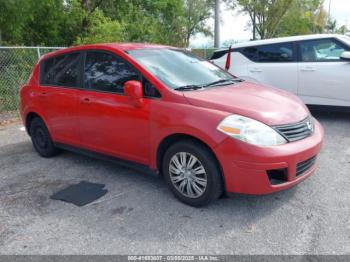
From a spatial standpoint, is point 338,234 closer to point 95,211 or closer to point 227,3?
point 95,211

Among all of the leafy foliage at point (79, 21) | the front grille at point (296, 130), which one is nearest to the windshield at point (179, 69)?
the front grille at point (296, 130)

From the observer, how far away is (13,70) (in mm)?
8820

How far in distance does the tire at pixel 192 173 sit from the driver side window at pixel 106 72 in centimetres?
101

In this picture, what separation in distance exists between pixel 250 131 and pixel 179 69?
4.53 ft

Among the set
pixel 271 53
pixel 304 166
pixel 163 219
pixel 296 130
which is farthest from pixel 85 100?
pixel 271 53

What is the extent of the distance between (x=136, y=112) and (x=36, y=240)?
5.33 ft

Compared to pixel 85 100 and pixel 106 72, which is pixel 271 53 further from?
pixel 85 100

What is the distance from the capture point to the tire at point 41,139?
5379mm

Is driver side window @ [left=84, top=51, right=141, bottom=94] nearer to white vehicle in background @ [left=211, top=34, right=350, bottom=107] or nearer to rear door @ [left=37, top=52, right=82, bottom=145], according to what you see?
rear door @ [left=37, top=52, right=82, bottom=145]

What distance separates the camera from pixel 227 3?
27.3m

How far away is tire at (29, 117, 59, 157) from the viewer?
538cm

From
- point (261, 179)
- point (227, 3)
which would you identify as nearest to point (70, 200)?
point (261, 179)

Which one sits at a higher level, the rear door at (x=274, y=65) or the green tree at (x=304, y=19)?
the green tree at (x=304, y=19)

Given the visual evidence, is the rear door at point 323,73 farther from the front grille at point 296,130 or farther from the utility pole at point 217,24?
the utility pole at point 217,24
